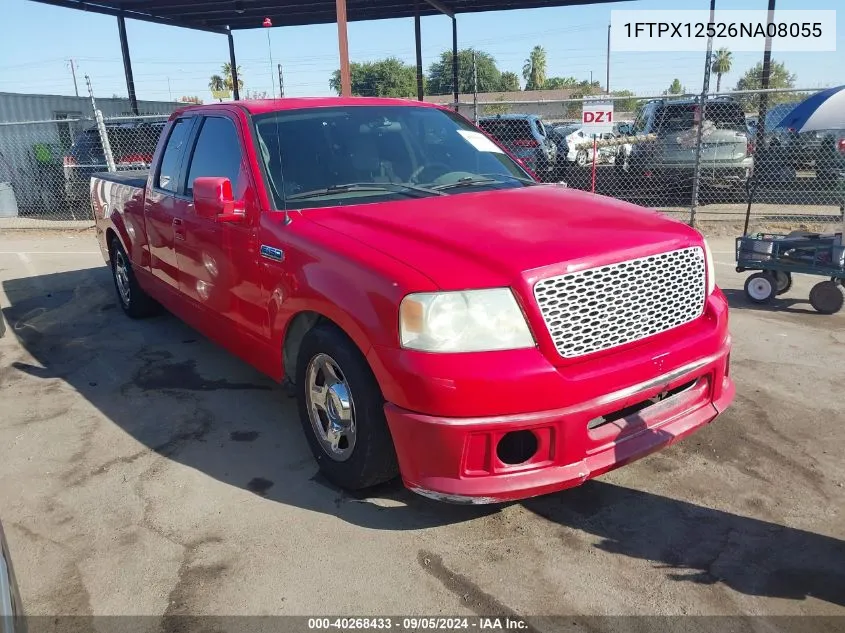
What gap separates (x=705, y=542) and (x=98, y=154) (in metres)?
14.0

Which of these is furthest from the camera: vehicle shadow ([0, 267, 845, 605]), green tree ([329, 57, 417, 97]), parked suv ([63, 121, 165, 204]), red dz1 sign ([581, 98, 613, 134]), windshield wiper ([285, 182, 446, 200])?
green tree ([329, 57, 417, 97])

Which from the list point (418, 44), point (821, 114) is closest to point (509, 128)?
point (821, 114)

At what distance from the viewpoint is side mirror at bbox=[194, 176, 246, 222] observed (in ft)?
11.5

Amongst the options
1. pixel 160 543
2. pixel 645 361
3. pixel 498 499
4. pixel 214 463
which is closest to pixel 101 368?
pixel 214 463

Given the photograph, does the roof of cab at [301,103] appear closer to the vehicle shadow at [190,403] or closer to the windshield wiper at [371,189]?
the windshield wiper at [371,189]

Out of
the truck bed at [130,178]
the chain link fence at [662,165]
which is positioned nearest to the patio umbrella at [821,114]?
the chain link fence at [662,165]

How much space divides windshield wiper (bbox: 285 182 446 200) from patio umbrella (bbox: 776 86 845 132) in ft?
13.1

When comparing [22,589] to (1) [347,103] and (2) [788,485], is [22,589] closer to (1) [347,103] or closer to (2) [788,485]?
(1) [347,103]

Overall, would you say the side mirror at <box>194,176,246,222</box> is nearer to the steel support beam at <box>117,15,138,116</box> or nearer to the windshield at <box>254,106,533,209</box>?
the windshield at <box>254,106,533,209</box>

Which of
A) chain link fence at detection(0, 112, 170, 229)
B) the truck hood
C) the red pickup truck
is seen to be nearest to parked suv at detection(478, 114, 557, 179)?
chain link fence at detection(0, 112, 170, 229)

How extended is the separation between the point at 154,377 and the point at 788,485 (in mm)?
4213

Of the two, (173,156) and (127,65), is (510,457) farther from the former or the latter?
(127,65)

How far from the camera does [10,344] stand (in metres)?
5.99

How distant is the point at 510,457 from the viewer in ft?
9.07
